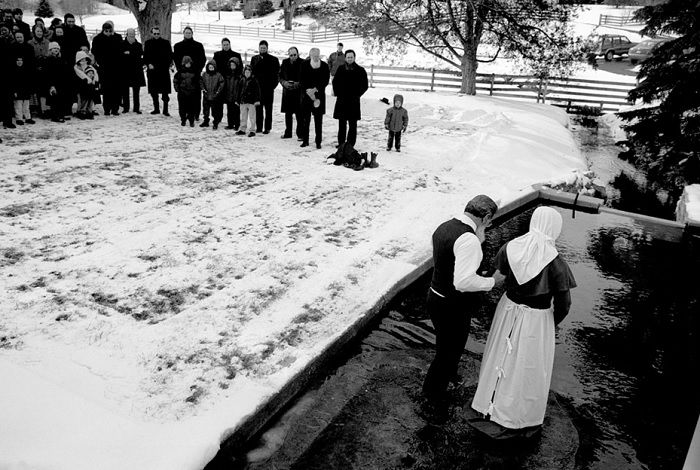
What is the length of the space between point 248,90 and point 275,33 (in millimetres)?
36087

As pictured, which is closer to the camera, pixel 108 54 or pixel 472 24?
pixel 108 54

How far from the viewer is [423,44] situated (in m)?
21.1

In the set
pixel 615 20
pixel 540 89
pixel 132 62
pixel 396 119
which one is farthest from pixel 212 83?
pixel 615 20

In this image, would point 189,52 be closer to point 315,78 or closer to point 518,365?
point 315,78

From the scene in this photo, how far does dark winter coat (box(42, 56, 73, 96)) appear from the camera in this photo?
1091cm

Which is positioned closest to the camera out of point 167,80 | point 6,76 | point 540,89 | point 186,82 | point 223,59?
point 6,76

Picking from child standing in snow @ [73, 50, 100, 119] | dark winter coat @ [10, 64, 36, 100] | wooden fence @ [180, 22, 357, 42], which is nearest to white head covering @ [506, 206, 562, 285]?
dark winter coat @ [10, 64, 36, 100]

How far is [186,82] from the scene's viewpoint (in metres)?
Answer: 12.0

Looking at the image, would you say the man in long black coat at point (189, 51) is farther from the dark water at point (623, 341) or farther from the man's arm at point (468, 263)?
the man's arm at point (468, 263)

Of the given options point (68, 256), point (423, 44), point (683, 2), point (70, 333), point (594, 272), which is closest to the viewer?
point (70, 333)

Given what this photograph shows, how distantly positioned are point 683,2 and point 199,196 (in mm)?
11732

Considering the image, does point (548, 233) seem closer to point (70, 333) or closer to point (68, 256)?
point (70, 333)

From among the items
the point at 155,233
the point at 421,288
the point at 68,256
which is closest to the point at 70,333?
the point at 68,256

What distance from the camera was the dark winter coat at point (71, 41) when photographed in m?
12.0
